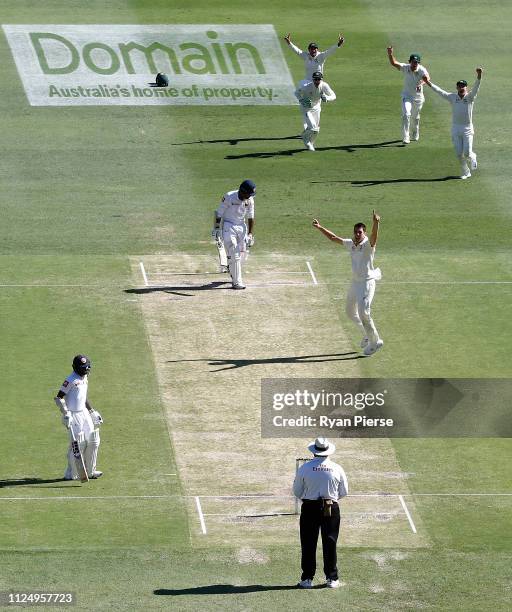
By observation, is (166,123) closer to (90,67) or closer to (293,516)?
(90,67)

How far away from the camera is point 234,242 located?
3484 cm

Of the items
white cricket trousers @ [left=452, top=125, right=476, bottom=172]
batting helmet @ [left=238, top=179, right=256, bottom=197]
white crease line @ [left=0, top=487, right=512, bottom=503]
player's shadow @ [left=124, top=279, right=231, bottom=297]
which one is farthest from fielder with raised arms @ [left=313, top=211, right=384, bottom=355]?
white cricket trousers @ [left=452, top=125, right=476, bottom=172]

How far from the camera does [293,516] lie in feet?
85.2

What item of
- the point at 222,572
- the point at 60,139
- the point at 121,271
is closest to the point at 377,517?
the point at 222,572

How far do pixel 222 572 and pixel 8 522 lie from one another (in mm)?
3442

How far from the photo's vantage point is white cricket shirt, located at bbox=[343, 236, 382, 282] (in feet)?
101

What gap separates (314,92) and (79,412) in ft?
60.6

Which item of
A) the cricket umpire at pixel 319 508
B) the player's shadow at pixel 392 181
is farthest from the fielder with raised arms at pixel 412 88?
the cricket umpire at pixel 319 508

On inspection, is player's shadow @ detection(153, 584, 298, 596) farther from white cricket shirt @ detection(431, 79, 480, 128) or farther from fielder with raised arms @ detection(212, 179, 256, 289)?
white cricket shirt @ detection(431, 79, 480, 128)

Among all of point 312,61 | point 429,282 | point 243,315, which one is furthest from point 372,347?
point 312,61

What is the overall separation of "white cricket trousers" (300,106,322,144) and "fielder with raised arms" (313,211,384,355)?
1264 centimetres

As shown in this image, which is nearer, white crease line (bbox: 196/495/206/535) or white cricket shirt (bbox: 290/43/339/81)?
white crease line (bbox: 196/495/206/535)

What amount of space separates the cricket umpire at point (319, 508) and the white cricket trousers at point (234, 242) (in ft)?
38.9

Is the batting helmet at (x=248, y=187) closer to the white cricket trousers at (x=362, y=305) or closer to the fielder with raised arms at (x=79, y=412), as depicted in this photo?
the white cricket trousers at (x=362, y=305)
